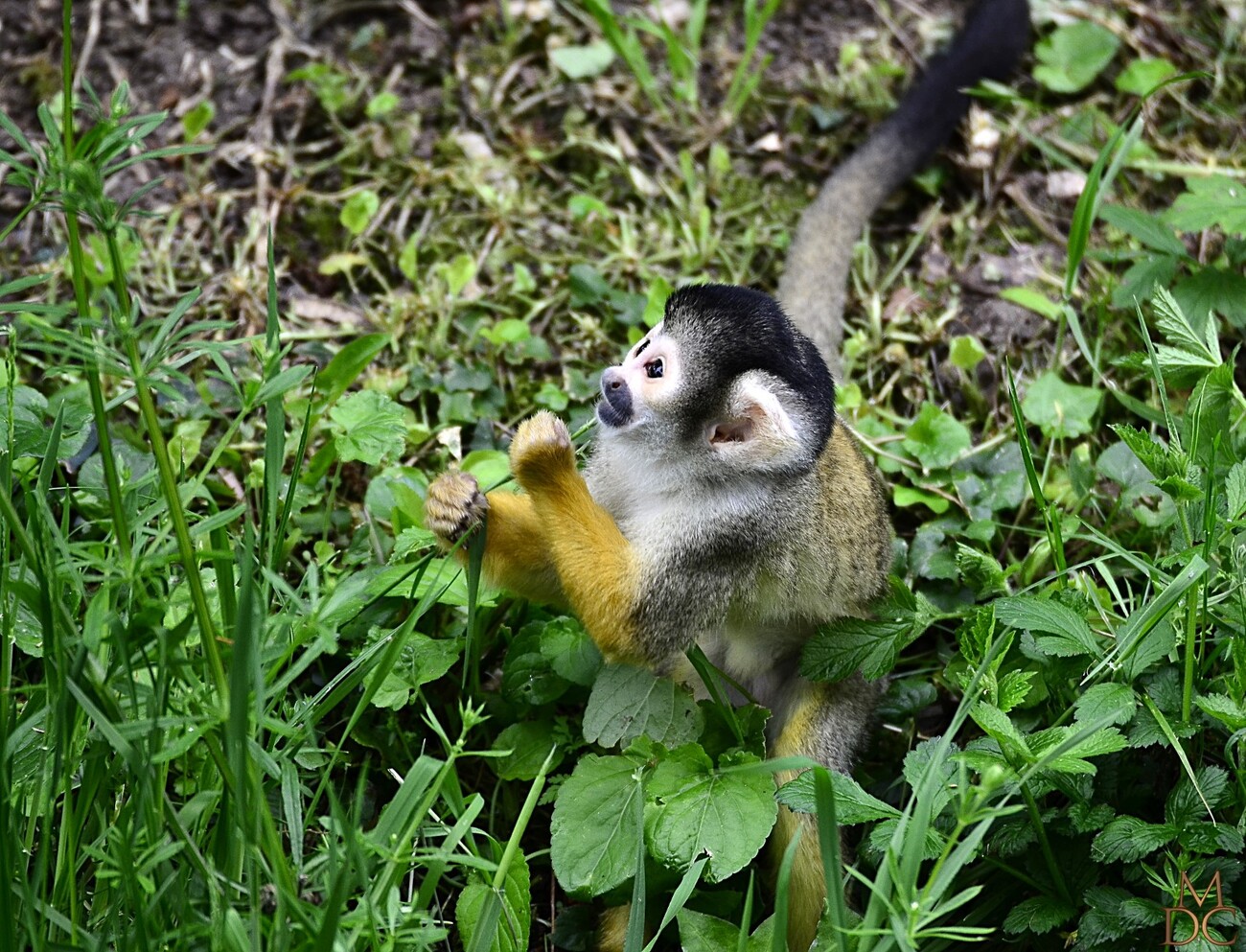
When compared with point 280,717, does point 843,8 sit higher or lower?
higher

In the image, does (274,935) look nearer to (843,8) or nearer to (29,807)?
(29,807)

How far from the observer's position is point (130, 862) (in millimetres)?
1789

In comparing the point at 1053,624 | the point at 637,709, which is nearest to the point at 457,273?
the point at 637,709

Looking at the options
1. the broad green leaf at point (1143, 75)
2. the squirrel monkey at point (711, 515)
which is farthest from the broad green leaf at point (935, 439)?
the broad green leaf at point (1143, 75)

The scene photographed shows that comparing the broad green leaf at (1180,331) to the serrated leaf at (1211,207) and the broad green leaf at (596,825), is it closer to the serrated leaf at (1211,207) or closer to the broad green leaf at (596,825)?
the serrated leaf at (1211,207)

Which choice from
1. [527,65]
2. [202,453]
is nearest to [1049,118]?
[527,65]

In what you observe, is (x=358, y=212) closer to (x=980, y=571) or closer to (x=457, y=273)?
(x=457, y=273)

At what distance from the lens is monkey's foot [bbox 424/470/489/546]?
2.49 m

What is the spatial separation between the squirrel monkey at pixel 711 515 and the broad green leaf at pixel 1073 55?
2.21 metres

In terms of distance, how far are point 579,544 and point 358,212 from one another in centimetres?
181

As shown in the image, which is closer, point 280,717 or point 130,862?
point 130,862

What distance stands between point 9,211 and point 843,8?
3.05 m

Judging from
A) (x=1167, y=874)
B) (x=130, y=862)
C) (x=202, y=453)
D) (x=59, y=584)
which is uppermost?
(x=59, y=584)

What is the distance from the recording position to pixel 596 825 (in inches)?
95.7
